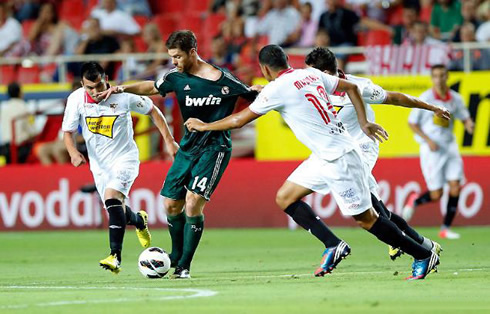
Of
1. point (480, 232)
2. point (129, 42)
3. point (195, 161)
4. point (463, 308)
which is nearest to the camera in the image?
point (463, 308)

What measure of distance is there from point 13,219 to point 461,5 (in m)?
8.88

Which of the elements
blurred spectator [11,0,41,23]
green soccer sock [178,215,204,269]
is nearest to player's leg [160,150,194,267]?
green soccer sock [178,215,204,269]

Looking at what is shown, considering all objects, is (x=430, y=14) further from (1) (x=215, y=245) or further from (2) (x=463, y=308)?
(2) (x=463, y=308)

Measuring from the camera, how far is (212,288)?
9172 millimetres

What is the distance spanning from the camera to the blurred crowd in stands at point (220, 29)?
19.6m

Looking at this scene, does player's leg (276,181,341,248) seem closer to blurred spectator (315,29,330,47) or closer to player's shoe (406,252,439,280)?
player's shoe (406,252,439,280)

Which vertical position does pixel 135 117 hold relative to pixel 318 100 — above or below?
below

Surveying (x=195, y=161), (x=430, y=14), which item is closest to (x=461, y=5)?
(x=430, y=14)

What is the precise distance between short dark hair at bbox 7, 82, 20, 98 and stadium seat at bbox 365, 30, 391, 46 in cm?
646

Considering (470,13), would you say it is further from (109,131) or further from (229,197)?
(109,131)

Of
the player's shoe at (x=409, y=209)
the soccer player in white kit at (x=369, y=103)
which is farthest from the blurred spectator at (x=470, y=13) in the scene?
the soccer player in white kit at (x=369, y=103)

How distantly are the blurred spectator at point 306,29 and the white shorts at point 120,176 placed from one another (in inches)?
373

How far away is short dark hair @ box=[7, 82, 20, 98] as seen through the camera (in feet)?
65.3

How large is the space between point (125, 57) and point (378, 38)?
4.70 meters
